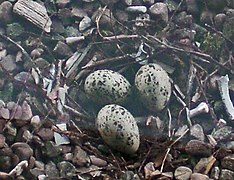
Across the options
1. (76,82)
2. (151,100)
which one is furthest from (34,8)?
(151,100)

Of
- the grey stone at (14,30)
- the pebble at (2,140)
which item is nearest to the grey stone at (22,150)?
the pebble at (2,140)

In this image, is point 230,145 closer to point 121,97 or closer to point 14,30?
point 121,97

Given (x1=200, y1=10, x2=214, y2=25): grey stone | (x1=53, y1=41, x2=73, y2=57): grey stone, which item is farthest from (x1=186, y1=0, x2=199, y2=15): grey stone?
(x1=53, y1=41, x2=73, y2=57): grey stone

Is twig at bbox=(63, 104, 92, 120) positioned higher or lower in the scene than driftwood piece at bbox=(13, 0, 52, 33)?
lower

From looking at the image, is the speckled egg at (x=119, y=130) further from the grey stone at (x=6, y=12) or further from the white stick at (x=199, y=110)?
the grey stone at (x=6, y=12)

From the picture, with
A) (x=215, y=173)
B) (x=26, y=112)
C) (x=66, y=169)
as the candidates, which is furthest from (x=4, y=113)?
(x=215, y=173)

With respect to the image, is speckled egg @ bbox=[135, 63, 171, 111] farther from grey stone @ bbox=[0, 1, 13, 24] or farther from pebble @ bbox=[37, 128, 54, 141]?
grey stone @ bbox=[0, 1, 13, 24]
